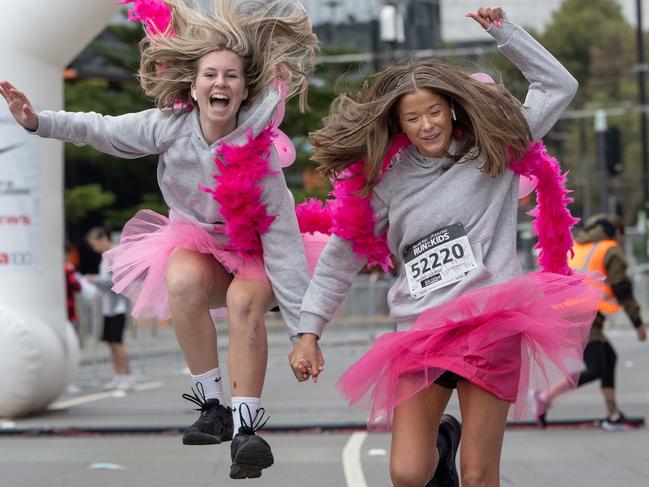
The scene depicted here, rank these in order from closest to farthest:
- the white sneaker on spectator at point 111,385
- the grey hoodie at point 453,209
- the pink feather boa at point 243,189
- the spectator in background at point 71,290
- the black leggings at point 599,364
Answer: the grey hoodie at point 453,209
the pink feather boa at point 243,189
the black leggings at point 599,364
the spectator in background at point 71,290
the white sneaker on spectator at point 111,385

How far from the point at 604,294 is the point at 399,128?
564 centimetres

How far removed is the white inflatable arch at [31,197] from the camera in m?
10.9

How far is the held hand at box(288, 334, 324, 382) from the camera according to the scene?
15.9ft

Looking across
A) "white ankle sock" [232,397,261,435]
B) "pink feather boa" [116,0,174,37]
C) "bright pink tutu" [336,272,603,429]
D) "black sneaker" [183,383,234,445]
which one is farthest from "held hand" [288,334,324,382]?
"pink feather boa" [116,0,174,37]

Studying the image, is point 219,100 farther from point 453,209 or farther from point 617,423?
point 617,423

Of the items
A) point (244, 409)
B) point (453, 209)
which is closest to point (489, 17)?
point (453, 209)

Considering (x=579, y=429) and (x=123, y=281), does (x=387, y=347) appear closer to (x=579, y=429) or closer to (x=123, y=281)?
(x=123, y=281)

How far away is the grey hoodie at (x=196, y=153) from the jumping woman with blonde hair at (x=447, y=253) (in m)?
0.23

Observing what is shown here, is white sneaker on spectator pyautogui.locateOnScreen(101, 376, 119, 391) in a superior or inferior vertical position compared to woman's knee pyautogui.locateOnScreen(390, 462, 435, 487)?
inferior

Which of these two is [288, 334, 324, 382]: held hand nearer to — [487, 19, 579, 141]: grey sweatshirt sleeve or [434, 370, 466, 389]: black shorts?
[434, 370, 466, 389]: black shorts

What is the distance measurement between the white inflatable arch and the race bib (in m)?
6.47

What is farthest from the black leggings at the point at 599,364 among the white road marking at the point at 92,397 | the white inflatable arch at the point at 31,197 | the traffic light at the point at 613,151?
the traffic light at the point at 613,151

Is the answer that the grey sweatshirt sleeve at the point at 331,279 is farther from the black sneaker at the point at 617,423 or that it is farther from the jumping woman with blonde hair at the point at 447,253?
the black sneaker at the point at 617,423

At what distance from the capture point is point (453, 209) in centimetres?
482
